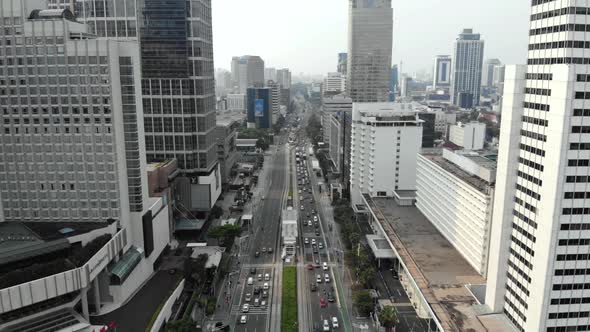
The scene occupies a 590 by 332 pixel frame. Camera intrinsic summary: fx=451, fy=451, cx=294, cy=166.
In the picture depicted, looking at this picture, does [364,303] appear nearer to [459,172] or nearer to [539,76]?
[459,172]

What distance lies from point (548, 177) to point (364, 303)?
1233 inches

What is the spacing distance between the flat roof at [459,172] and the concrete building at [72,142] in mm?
52570

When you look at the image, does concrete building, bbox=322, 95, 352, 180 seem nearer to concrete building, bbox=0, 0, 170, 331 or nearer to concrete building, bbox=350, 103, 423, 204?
concrete building, bbox=350, 103, 423, 204

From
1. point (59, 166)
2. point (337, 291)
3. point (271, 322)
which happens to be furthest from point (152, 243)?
point (337, 291)

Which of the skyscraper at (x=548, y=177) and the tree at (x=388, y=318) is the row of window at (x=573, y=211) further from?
the tree at (x=388, y=318)

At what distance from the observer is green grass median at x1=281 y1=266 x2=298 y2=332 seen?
6353 centimetres

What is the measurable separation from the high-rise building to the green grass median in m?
32.9

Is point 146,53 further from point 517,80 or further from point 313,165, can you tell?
point 313,165

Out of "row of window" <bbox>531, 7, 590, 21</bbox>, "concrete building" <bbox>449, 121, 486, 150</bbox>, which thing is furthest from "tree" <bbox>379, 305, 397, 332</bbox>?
"concrete building" <bbox>449, 121, 486, 150</bbox>

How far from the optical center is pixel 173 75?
100750 mm

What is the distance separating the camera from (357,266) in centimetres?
8006

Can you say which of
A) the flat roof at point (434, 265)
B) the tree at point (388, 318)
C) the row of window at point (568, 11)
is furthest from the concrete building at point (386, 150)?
the row of window at point (568, 11)

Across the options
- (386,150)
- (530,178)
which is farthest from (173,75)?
(530,178)

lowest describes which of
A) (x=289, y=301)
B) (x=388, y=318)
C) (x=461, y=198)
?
(x=289, y=301)
